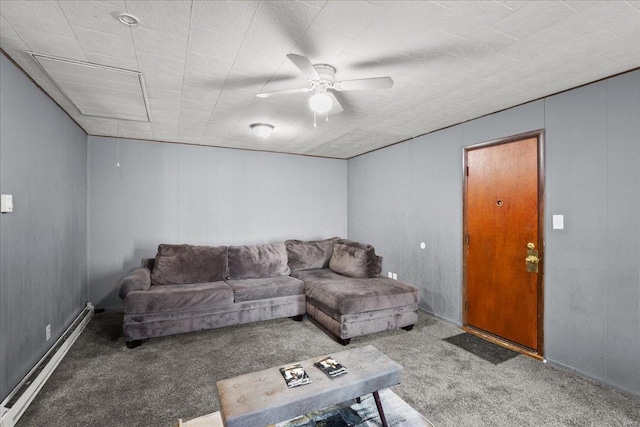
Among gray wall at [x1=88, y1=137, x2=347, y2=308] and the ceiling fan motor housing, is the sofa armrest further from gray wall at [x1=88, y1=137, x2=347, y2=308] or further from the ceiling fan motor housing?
the ceiling fan motor housing

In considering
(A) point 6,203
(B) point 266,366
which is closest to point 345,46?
(A) point 6,203

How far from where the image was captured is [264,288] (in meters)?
3.85

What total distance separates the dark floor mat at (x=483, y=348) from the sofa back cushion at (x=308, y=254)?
2.13 m

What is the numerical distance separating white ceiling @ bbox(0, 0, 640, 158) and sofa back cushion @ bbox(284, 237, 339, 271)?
7.52ft

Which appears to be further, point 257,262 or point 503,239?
point 257,262

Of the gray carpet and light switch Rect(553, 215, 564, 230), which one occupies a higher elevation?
light switch Rect(553, 215, 564, 230)

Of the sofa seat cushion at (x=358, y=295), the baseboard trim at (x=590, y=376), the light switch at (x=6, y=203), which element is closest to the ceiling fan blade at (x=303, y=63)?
the light switch at (x=6, y=203)

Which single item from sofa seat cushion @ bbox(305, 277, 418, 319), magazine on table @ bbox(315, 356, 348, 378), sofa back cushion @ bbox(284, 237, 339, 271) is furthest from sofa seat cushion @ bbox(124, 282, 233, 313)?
magazine on table @ bbox(315, 356, 348, 378)

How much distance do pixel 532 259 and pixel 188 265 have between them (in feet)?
12.9

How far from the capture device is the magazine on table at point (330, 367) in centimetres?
182

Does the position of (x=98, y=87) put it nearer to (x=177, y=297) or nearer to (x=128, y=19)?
(x=128, y=19)

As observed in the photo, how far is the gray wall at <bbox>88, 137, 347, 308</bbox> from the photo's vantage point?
4371 millimetres

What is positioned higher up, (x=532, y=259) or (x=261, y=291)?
(x=532, y=259)

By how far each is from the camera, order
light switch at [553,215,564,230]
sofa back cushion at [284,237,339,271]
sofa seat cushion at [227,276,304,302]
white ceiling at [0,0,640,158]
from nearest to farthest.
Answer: white ceiling at [0,0,640,158], light switch at [553,215,564,230], sofa seat cushion at [227,276,304,302], sofa back cushion at [284,237,339,271]
